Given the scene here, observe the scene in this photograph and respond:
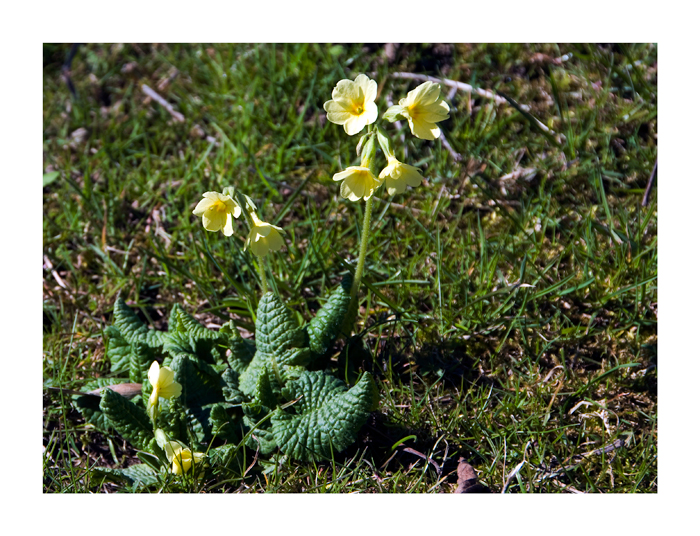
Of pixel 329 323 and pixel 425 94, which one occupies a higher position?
pixel 425 94

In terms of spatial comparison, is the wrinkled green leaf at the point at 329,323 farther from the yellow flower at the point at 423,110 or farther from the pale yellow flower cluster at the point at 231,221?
the yellow flower at the point at 423,110

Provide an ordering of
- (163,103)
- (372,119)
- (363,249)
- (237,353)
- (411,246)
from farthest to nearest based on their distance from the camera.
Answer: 1. (163,103)
2. (411,246)
3. (237,353)
4. (363,249)
5. (372,119)

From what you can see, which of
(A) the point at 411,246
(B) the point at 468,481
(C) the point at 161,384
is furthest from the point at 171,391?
(A) the point at 411,246

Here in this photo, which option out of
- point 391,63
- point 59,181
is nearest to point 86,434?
Result: point 59,181

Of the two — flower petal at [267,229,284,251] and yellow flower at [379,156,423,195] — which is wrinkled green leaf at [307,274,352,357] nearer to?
flower petal at [267,229,284,251]

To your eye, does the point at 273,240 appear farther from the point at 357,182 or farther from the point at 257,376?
the point at 257,376

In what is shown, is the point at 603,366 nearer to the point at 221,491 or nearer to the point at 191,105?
the point at 221,491

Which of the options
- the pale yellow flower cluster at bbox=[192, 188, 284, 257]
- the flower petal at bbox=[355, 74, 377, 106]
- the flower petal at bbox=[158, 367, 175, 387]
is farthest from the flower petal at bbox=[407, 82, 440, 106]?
the flower petal at bbox=[158, 367, 175, 387]
